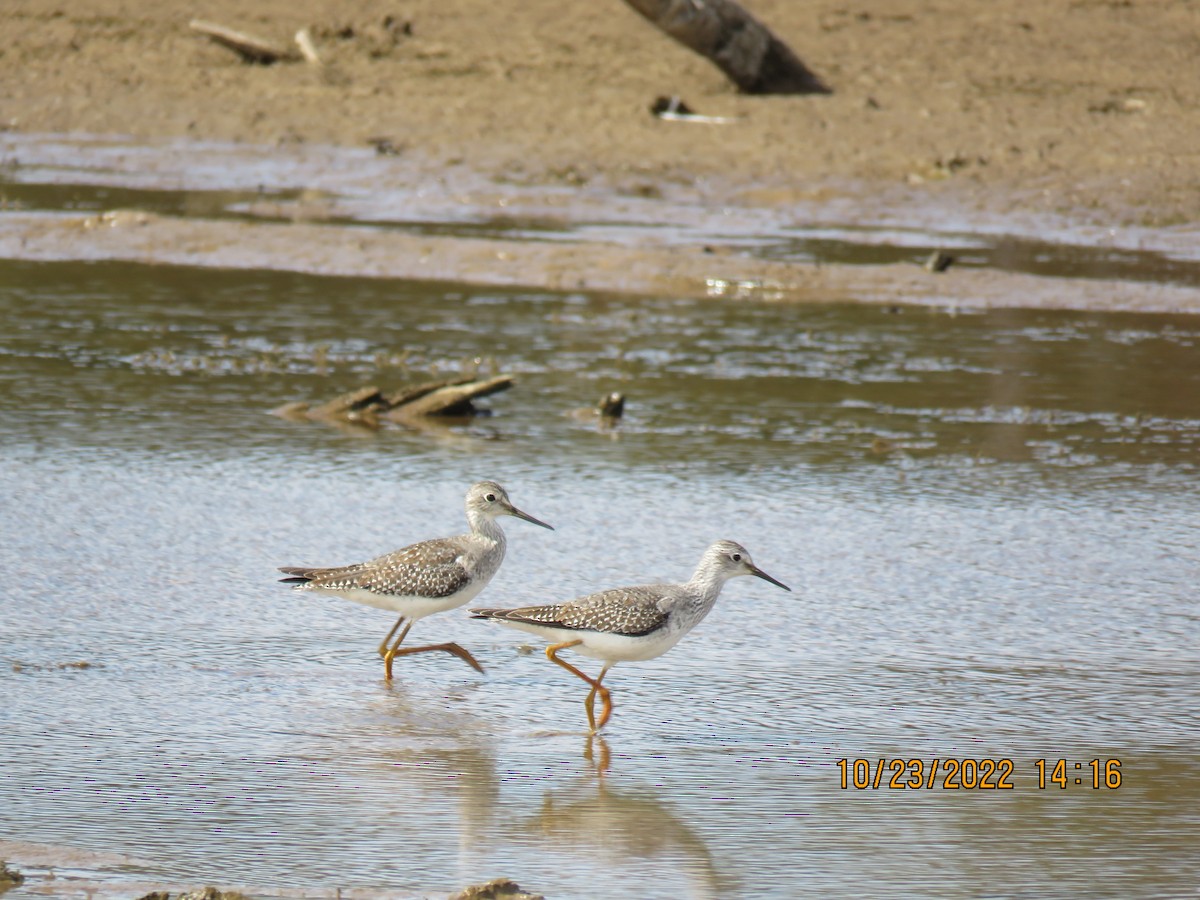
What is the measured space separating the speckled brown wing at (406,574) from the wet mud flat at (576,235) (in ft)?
29.9

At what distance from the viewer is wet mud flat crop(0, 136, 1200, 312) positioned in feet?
56.7

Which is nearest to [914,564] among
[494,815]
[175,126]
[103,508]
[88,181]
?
[494,815]

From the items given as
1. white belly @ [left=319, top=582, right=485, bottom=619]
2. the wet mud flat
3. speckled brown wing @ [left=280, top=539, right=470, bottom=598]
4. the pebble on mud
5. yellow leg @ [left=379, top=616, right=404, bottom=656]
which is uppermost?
the pebble on mud

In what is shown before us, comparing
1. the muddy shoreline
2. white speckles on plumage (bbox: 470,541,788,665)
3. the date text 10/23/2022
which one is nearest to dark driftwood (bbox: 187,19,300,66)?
the muddy shoreline

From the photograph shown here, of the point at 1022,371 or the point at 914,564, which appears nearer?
the point at 914,564

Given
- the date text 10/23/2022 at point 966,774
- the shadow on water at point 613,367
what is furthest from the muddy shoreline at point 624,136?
the date text 10/23/2022 at point 966,774

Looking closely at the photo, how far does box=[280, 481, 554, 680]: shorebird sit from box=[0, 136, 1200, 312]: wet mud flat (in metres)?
9.04

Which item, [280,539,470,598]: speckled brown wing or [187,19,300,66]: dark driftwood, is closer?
[280,539,470,598]: speckled brown wing

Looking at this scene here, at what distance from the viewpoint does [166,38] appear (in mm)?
26422

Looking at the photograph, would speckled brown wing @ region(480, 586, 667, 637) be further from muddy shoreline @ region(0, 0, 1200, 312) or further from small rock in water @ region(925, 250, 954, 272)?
small rock in water @ region(925, 250, 954, 272)

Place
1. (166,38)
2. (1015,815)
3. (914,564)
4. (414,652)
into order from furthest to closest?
(166,38)
(914,564)
(414,652)
(1015,815)

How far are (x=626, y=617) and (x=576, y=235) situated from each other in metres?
12.3

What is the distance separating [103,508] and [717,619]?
3706mm

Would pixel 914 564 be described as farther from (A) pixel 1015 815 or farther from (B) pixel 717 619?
(A) pixel 1015 815
